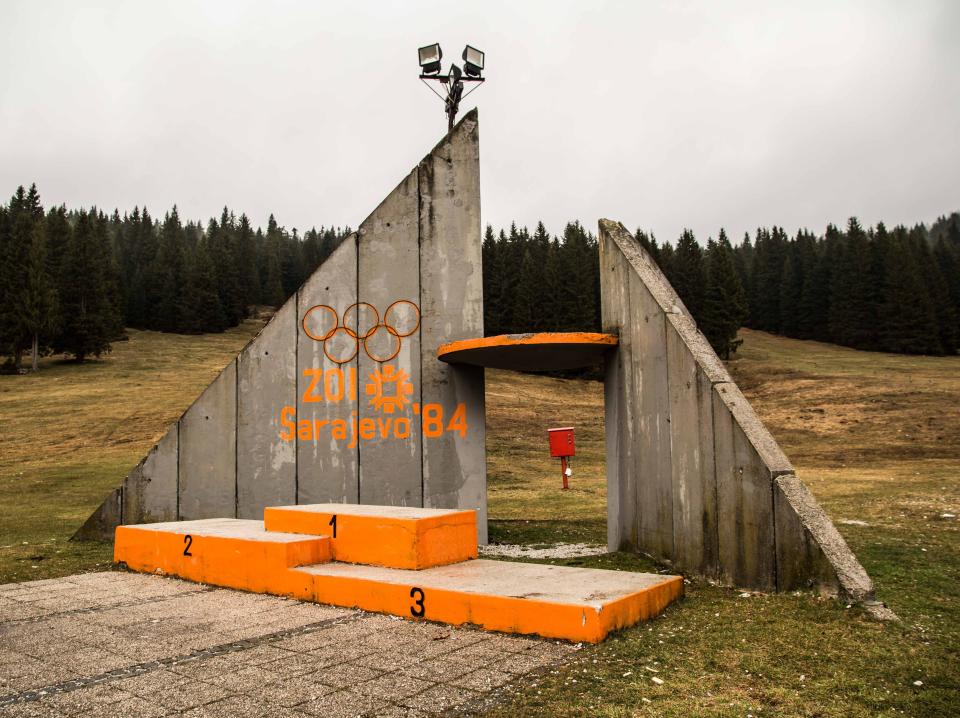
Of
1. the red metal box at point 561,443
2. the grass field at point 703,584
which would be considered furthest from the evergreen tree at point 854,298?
the red metal box at point 561,443

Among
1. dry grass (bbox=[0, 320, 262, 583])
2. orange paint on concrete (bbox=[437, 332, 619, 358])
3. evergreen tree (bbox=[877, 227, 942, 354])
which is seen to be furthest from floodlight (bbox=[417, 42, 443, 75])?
evergreen tree (bbox=[877, 227, 942, 354])

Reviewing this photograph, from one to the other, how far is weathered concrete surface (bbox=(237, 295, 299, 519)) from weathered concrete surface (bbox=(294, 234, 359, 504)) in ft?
0.44

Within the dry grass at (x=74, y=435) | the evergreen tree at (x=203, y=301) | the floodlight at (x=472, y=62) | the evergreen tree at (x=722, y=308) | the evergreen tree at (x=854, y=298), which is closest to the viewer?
the dry grass at (x=74, y=435)

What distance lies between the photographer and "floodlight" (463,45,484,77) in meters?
12.5

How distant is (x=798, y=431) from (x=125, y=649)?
109ft

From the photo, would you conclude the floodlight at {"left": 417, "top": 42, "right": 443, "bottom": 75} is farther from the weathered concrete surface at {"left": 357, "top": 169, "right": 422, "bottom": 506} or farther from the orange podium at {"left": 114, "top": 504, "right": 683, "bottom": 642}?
the orange podium at {"left": 114, "top": 504, "right": 683, "bottom": 642}

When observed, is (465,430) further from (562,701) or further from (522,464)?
(522,464)

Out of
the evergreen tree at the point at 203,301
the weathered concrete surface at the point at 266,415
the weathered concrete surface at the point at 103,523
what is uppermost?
the evergreen tree at the point at 203,301

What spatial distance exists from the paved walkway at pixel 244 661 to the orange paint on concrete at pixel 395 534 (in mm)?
864

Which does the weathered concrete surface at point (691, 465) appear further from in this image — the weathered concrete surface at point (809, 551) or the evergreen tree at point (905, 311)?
the evergreen tree at point (905, 311)

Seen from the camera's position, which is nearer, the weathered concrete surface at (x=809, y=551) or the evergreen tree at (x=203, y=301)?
the weathered concrete surface at (x=809, y=551)

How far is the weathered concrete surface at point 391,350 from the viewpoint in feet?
35.1

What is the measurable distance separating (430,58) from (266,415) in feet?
21.0

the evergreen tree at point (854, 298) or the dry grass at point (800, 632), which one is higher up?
the evergreen tree at point (854, 298)
